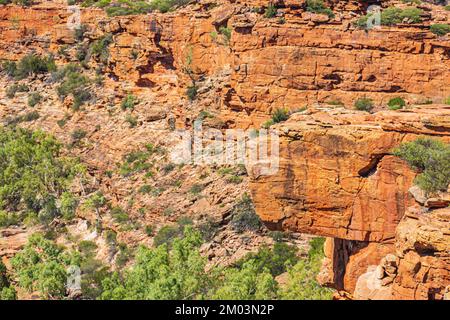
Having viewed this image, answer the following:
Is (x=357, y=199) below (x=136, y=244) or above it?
above

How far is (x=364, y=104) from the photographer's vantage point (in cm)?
3161

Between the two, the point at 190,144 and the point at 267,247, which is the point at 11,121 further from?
the point at 267,247

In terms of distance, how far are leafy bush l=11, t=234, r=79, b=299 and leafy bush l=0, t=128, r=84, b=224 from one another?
877cm

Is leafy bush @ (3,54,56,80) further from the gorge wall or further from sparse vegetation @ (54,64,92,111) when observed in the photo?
sparse vegetation @ (54,64,92,111)

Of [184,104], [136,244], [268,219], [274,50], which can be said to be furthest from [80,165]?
[268,219]

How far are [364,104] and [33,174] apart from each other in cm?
2167

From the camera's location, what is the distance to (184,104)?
40.7 m

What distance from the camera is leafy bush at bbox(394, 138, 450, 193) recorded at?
61.3 feet

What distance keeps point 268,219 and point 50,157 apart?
84.7 ft

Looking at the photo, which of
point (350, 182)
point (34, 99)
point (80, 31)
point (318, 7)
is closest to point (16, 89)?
point (34, 99)

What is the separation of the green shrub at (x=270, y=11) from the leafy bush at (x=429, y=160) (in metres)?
17.2

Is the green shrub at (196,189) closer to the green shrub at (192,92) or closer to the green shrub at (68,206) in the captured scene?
the green shrub at (192,92)

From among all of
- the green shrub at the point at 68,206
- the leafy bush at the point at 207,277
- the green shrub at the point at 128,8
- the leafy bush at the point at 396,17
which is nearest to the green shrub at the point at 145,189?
the green shrub at the point at 68,206

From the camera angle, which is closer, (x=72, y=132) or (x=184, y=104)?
(x=184, y=104)
